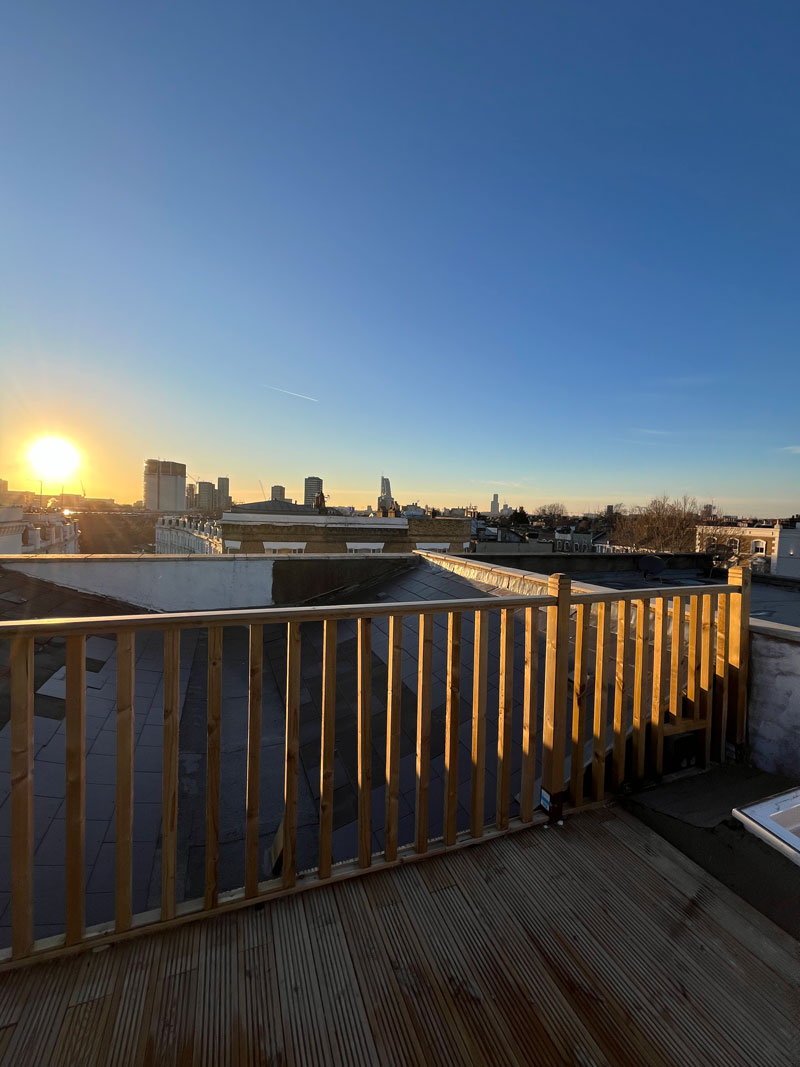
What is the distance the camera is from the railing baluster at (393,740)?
1742 millimetres

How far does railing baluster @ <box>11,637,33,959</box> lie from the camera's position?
1278mm

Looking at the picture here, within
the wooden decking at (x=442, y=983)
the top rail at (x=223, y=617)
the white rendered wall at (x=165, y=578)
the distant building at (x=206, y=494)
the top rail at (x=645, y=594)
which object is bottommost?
the wooden decking at (x=442, y=983)

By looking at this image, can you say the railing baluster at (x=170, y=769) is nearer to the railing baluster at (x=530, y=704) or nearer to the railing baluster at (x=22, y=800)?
the railing baluster at (x=22, y=800)

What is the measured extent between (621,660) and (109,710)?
4232 millimetres

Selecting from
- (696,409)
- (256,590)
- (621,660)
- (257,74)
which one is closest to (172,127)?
(257,74)

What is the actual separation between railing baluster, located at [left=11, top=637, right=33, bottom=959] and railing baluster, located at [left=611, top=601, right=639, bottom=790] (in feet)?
8.33

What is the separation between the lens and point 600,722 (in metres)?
2.18

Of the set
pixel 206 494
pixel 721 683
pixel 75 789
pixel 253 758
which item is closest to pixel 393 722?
pixel 253 758

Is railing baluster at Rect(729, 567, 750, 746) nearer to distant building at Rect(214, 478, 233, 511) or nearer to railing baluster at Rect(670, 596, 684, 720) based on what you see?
railing baluster at Rect(670, 596, 684, 720)

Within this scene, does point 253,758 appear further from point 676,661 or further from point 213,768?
point 676,661

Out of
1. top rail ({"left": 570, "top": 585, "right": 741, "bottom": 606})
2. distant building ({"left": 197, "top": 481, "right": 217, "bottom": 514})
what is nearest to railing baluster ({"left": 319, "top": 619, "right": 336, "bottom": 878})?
top rail ({"left": 570, "top": 585, "right": 741, "bottom": 606})

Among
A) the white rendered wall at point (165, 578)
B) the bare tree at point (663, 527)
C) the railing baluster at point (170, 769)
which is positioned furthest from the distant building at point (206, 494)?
the railing baluster at point (170, 769)

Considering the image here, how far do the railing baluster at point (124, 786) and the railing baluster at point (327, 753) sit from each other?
642mm

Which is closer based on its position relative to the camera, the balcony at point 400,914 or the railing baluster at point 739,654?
the balcony at point 400,914
